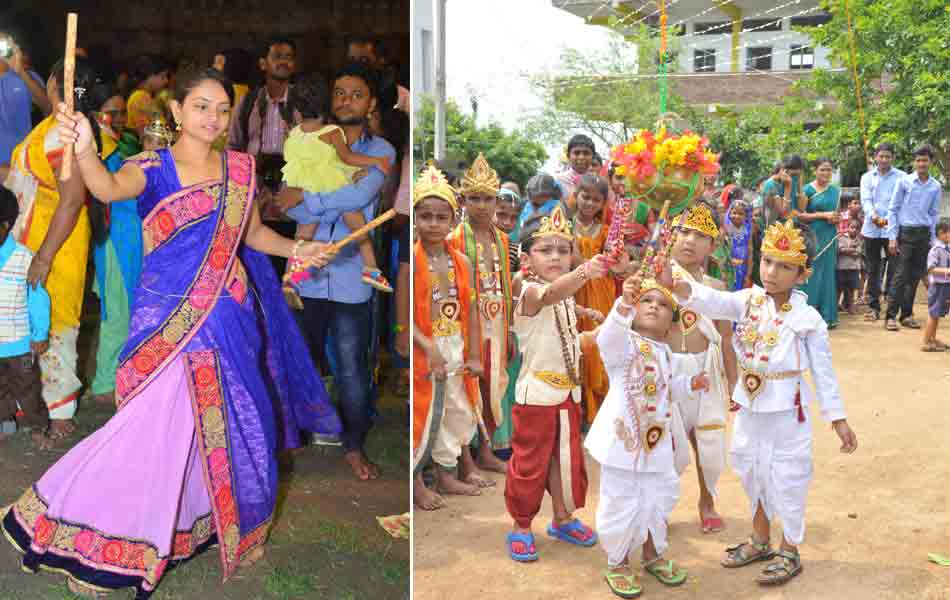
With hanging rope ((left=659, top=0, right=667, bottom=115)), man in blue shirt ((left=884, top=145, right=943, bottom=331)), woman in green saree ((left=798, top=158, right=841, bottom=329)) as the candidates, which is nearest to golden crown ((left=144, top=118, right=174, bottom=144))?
hanging rope ((left=659, top=0, right=667, bottom=115))

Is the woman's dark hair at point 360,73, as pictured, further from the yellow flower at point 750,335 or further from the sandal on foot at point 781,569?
the sandal on foot at point 781,569

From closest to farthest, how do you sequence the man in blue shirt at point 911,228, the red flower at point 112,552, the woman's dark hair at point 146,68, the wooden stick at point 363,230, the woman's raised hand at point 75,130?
the woman's raised hand at point 75,130, the wooden stick at point 363,230, the red flower at point 112,552, the woman's dark hair at point 146,68, the man in blue shirt at point 911,228

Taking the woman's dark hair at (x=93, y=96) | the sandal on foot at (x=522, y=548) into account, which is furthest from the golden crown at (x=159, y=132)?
the sandal on foot at (x=522, y=548)

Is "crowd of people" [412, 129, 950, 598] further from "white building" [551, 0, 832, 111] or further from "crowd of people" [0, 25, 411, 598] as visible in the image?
"white building" [551, 0, 832, 111]

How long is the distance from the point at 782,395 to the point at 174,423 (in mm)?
1869

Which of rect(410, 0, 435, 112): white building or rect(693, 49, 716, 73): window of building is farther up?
rect(693, 49, 716, 73): window of building

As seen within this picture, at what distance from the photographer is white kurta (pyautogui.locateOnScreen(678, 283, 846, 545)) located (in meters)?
3.24

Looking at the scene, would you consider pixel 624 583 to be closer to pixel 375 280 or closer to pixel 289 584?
pixel 289 584

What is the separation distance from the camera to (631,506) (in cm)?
314

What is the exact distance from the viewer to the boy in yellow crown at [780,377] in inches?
127

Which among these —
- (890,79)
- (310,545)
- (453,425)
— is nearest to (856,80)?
(890,79)

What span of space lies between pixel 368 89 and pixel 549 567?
1.93m

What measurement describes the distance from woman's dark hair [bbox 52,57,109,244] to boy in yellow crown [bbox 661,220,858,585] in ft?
7.65

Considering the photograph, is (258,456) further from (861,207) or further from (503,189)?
(861,207)
